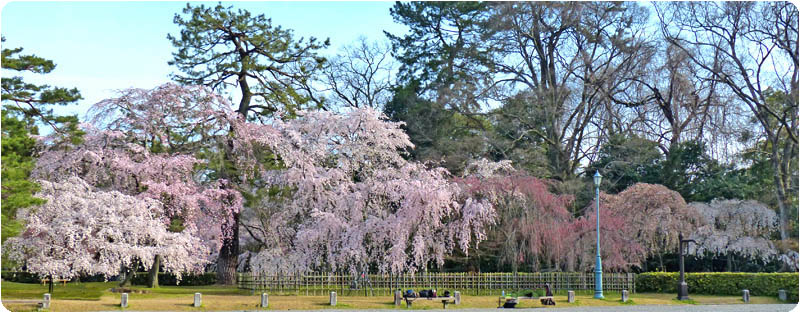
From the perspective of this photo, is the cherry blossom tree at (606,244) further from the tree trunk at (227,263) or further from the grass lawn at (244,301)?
the tree trunk at (227,263)

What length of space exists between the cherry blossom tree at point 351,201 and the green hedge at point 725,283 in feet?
27.9

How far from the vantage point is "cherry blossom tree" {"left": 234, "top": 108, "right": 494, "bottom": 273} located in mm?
30641

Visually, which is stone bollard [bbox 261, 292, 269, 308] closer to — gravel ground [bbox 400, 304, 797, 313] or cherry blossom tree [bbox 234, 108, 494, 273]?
cherry blossom tree [bbox 234, 108, 494, 273]

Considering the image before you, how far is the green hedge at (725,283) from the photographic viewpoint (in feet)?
104

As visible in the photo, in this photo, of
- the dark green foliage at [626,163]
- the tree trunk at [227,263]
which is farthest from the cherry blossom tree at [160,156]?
the dark green foliage at [626,163]

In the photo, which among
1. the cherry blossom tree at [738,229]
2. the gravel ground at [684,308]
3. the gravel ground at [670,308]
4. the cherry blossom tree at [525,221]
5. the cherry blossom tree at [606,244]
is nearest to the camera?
the gravel ground at [670,308]

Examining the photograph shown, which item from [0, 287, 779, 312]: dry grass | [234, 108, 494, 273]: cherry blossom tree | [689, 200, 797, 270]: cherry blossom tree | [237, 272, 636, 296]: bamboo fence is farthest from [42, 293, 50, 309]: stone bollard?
[689, 200, 797, 270]: cherry blossom tree

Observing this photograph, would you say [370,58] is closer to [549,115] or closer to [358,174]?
[549,115]

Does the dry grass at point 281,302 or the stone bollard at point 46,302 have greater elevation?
the stone bollard at point 46,302

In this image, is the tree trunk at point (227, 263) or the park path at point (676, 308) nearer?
the park path at point (676, 308)

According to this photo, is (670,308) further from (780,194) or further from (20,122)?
(20,122)

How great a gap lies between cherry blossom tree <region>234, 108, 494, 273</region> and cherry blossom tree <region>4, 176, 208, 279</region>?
4.79 metres

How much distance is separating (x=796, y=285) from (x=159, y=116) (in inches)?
1073

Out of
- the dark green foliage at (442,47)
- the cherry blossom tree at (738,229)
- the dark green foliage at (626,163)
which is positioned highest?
the dark green foliage at (442,47)
